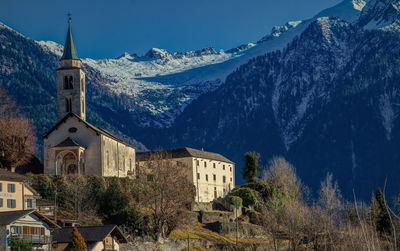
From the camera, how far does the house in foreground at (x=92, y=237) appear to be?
226 ft

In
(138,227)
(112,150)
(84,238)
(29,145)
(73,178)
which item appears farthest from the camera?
(112,150)

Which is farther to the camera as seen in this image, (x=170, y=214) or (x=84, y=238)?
(x=170, y=214)

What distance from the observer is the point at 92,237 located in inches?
2744

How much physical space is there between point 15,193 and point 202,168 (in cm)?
5636

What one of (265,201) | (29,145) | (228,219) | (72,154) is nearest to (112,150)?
(72,154)

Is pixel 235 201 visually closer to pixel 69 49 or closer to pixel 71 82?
pixel 71 82

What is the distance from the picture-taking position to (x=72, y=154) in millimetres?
100875

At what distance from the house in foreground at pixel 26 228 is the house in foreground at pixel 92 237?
4.53 ft

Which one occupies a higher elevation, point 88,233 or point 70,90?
point 70,90

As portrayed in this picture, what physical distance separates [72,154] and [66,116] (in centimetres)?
605

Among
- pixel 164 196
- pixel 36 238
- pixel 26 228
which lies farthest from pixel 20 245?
pixel 164 196

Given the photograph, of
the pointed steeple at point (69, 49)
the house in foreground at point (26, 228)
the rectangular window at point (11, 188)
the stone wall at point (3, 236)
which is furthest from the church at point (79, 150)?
the stone wall at point (3, 236)

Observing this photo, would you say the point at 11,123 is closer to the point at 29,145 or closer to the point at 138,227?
the point at 29,145

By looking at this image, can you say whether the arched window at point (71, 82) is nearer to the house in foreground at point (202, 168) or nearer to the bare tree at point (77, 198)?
the house in foreground at point (202, 168)
